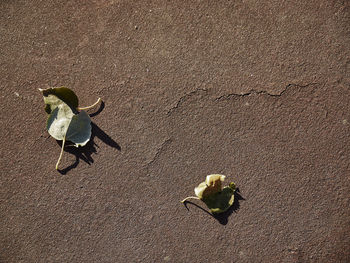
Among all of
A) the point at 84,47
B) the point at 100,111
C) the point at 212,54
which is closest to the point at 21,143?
the point at 100,111

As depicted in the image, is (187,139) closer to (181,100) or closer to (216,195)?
(181,100)

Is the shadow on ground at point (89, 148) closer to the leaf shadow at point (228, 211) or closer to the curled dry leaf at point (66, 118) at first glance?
the curled dry leaf at point (66, 118)

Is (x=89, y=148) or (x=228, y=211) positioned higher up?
(x=89, y=148)

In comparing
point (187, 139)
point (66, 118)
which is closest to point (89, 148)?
point (66, 118)

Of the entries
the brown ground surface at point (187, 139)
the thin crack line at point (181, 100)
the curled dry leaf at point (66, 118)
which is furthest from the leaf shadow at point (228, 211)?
the curled dry leaf at point (66, 118)

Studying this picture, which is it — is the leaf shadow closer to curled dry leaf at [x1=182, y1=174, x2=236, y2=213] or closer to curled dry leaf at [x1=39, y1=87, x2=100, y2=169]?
curled dry leaf at [x1=182, y1=174, x2=236, y2=213]

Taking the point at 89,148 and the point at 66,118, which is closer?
the point at 66,118
